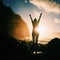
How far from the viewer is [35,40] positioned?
48.7 ft

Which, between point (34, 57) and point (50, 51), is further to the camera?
point (50, 51)

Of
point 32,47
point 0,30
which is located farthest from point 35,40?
point 0,30

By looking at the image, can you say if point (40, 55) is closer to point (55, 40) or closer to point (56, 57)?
point (56, 57)

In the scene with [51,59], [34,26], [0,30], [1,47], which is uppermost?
[0,30]

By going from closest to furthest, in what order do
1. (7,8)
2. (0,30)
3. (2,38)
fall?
(2,38), (0,30), (7,8)

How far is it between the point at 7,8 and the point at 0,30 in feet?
41.3

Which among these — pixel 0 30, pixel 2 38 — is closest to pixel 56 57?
pixel 2 38

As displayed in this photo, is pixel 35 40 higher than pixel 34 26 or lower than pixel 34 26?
lower

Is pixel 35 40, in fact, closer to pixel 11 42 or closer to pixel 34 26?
pixel 34 26

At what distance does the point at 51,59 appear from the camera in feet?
38.9

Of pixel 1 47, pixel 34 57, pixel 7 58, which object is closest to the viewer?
pixel 7 58

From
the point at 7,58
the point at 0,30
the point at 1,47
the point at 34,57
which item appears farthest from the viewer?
the point at 0,30

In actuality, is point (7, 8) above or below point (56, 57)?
above

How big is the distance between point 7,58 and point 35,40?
4541 mm
